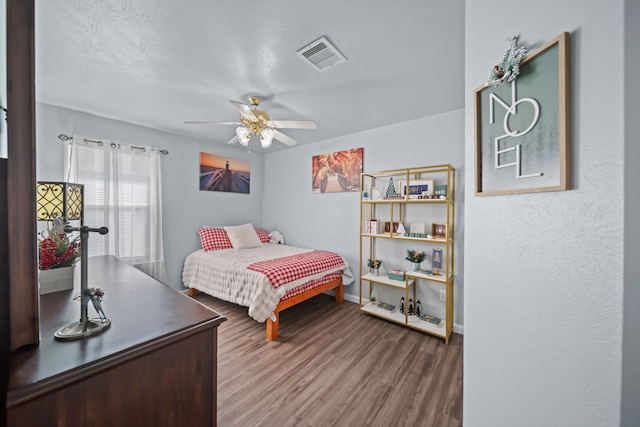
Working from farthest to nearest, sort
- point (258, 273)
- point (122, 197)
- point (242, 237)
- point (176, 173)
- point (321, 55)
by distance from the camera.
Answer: point (242, 237) → point (176, 173) → point (122, 197) → point (258, 273) → point (321, 55)

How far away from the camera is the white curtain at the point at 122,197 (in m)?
2.79

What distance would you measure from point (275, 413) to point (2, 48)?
202 cm

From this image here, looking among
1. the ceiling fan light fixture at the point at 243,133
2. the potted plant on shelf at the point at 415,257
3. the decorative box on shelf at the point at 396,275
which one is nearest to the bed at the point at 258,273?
the decorative box on shelf at the point at 396,275

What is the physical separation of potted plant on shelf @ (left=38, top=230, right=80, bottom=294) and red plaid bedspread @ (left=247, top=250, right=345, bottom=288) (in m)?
1.45

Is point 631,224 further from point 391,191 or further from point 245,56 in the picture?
point 391,191

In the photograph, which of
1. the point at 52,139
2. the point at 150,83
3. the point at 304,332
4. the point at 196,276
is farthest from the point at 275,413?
the point at 52,139

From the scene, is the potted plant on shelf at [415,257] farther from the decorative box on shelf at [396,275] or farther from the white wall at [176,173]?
the white wall at [176,173]

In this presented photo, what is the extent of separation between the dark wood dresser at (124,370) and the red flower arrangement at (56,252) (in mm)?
223

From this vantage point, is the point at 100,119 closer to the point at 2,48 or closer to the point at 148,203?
the point at 148,203

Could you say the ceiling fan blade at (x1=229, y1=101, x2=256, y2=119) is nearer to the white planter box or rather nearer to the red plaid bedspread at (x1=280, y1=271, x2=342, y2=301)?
the white planter box

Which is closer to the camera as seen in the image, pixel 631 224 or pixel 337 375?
pixel 631 224

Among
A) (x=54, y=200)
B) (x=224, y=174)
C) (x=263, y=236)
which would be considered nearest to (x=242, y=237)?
(x=263, y=236)

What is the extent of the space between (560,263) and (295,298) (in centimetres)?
236

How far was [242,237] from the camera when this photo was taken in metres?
3.76
